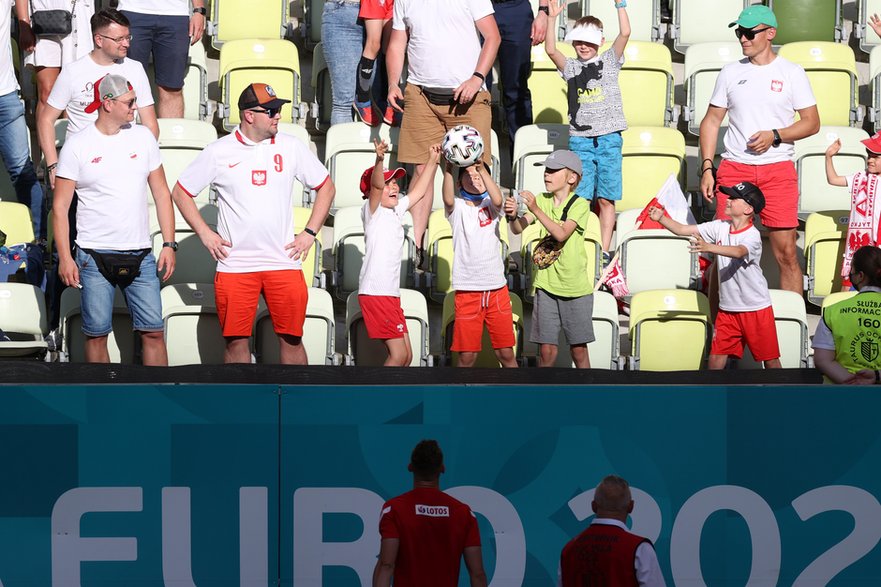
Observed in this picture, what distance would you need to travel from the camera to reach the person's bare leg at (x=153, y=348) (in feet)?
25.2

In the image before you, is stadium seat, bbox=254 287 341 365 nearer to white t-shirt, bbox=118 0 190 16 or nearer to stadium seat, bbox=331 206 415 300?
stadium seat, bbox=331 206 415 300

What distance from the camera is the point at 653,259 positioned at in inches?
357

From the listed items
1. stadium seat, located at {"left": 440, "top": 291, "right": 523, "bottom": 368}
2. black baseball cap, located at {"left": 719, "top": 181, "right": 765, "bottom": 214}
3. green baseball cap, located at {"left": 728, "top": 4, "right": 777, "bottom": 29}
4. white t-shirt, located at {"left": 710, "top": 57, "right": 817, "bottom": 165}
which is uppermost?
green baseball cap, located at {"left": 728, "top": 4, "right": 777, "bottom": 29}

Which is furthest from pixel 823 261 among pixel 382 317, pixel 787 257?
pixel 382 317

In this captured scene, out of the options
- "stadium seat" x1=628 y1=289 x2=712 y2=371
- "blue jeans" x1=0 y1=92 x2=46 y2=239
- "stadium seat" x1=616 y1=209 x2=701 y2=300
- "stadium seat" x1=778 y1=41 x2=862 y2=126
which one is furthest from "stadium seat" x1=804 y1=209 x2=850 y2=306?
"blue jeans" x1=0 y1=92 x2=46 y2=239

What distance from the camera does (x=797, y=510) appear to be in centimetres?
615

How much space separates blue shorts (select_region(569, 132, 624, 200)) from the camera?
914 cm

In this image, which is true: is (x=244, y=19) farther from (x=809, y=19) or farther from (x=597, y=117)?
(x=809, y=19)

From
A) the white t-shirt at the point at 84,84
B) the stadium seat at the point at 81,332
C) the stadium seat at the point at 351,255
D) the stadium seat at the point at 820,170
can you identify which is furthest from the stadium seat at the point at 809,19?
the stadium seat at the point at 81,332

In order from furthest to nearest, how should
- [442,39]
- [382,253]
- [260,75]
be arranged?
[260,75], [442,39], [382,253]

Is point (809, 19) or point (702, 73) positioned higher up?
point (809, 19)

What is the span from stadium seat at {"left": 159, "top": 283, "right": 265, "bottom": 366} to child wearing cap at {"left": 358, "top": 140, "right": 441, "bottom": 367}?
0.77 metres

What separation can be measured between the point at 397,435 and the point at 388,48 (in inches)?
155

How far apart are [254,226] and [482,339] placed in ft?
5.37
